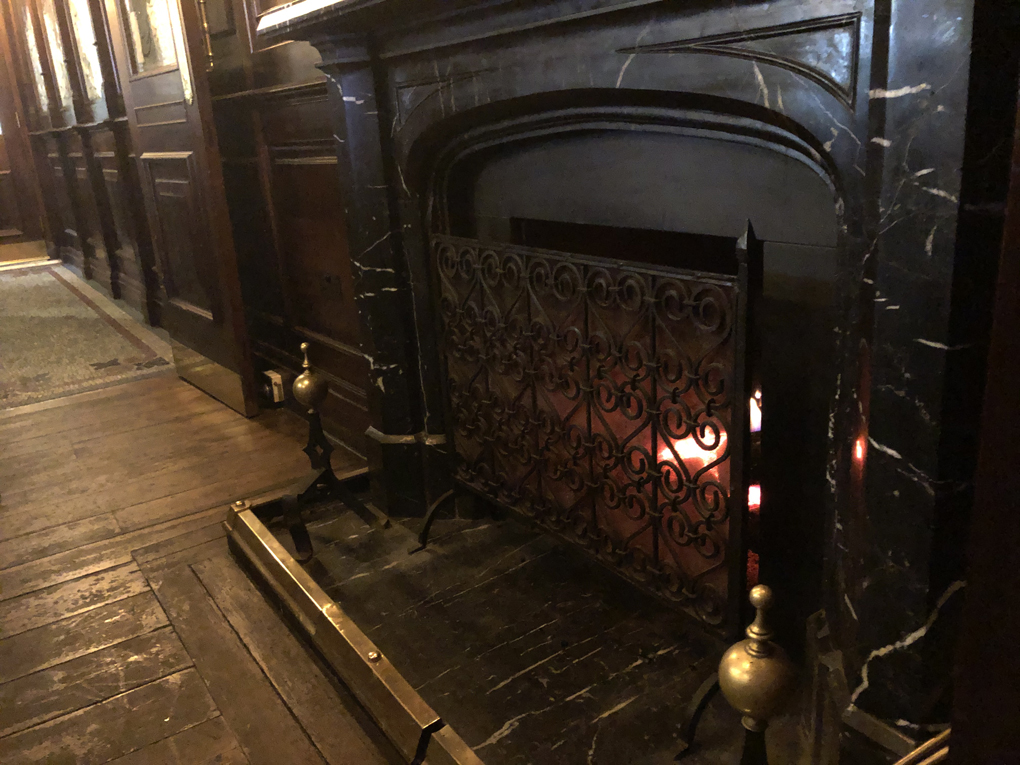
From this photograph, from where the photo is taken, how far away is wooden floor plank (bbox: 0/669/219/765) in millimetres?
1488

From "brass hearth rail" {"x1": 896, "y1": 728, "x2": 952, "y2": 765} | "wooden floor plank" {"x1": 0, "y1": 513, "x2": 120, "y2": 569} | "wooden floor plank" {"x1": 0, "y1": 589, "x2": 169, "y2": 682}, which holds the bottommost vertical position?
"wooden floor plank" {"x1": 0, "y1": 589, "x2": 169, "y2": 682}

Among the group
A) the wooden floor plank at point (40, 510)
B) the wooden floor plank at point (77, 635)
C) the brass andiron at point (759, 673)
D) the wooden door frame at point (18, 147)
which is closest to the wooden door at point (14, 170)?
the wooden door frame at point (18, 147)

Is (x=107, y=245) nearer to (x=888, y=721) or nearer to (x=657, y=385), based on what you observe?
(x=657, y=385)

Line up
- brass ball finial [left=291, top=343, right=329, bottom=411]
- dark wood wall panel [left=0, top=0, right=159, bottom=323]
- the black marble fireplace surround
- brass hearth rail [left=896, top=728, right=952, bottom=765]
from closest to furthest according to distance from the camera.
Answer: brass hearth rail [left=896, top=728, right=952, bottom=765] < the black marble fireplace surround < brass ball finial [left=291, top=343, right=329, bottom=411] < dark wood wall panel [left=0, top=0, right=159, bottom=323]

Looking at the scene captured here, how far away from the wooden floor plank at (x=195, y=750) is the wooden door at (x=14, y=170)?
6887 millimetres

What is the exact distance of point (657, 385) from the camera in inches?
57.7

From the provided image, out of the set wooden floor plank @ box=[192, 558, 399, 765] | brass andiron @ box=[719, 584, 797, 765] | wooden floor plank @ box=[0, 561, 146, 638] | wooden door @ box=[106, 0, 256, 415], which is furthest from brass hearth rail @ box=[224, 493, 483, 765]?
wooden door @ box=[106, 0, 256, 415]

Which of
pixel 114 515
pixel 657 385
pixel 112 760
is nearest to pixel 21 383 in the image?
pixel 114 515

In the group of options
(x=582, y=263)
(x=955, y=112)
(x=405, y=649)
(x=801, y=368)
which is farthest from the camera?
(x=405, y=649)

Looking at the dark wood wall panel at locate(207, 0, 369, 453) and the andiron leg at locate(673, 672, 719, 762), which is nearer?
the andiron leg at locate(673, 672, 719, 762)

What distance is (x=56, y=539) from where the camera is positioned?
227 centimetres

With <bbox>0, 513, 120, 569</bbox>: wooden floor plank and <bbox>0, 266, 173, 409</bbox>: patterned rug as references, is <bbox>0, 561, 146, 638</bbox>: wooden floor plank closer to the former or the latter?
<bbox>0, 513, 120, 569</bbox>: wooden floor plank

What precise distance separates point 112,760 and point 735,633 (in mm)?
1186

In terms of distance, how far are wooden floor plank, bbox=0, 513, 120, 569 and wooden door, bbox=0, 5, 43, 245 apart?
580cm
